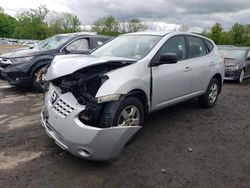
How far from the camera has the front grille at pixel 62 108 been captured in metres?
3.17

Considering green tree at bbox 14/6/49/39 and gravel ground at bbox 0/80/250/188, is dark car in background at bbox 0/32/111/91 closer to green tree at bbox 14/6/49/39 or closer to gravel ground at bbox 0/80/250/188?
gravel ground at bbox 0/80/250/188

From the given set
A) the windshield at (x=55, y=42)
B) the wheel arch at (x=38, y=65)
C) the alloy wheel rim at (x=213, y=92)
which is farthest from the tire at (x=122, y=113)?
the windshield at (x=55, y=42)

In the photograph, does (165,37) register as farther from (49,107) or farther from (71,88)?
(49,107)

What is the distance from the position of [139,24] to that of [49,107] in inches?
2729

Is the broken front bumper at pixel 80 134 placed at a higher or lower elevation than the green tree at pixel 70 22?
lower

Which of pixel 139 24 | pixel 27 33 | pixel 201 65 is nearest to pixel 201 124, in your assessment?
pixel 201 65

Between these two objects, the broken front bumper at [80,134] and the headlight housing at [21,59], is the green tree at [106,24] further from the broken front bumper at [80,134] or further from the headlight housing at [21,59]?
the broken front bumper at [80,134]

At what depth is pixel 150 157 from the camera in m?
3.67

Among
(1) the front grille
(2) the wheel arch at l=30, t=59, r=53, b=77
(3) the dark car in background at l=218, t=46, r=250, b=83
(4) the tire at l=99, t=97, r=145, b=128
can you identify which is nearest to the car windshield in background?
(3) the dark car in background at l=218, t=46, r=250, b=83

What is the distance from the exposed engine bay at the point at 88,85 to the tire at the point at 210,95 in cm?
301

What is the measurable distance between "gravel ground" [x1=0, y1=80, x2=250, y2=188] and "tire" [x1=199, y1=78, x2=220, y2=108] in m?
0.57

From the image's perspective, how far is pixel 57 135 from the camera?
130 inches

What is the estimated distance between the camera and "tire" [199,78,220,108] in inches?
233

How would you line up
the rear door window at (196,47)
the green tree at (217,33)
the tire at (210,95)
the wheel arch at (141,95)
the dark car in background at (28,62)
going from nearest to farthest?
the wheel arch at (141,95), the rear door window at (196,47), the tire at (210,95), the dark car in background at (28,62), the green tree at (217,33)
